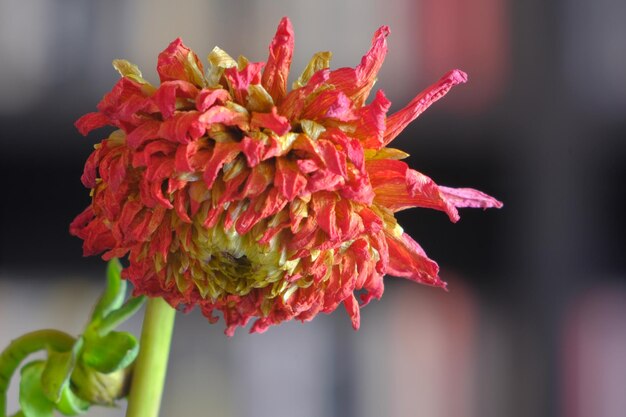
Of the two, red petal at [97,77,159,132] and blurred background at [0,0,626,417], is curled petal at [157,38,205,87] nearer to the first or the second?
red petal at [97,77,159,132]

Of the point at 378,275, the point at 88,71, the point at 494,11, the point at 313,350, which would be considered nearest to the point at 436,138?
the point at 494,11

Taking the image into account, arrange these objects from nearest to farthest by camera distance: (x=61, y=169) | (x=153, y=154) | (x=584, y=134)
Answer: (x=153, y=154) → (x=61, y=169) → (x=584, y=134)

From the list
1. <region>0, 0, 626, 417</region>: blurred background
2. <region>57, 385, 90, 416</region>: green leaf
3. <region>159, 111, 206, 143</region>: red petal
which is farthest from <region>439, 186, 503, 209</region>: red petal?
<region>0, 0, 626, 417</region>: blurred background

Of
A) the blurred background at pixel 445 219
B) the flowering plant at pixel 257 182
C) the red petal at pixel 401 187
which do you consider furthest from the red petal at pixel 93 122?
the blurred background at pixel 445 219

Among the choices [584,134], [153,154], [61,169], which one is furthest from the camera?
[584,134]

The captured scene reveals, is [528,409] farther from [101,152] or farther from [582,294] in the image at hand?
[101,152]
